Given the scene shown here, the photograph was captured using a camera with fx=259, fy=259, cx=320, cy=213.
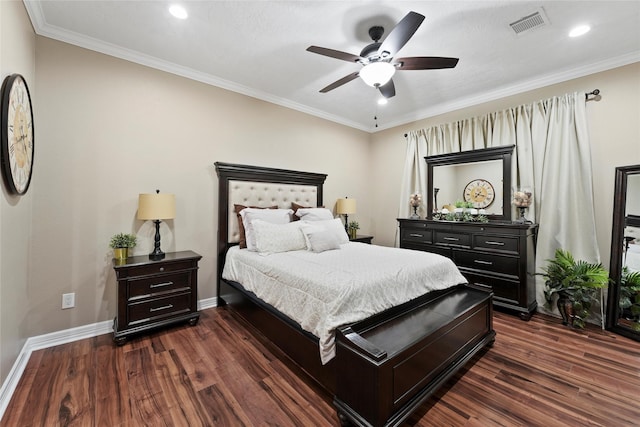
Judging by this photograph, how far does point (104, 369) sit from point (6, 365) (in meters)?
0.54

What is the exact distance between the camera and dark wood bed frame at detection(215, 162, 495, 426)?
137 centimetres

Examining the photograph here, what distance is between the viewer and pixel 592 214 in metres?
2.82

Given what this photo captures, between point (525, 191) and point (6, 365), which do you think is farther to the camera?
point (525, 191)

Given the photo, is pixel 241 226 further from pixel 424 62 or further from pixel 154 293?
pixel 424 62

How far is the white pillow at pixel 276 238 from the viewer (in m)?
2.80

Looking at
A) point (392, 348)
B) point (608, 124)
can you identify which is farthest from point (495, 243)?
point (392, 348)

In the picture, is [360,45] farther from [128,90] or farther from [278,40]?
[128,90]

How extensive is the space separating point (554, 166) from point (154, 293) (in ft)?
15.0

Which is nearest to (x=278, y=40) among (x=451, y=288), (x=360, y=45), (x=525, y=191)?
(x=360, y=45)

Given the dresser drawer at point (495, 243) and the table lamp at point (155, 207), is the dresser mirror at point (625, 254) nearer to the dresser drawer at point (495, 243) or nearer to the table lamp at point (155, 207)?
the dresser drawer at point (495, 243)

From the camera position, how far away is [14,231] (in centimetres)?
186

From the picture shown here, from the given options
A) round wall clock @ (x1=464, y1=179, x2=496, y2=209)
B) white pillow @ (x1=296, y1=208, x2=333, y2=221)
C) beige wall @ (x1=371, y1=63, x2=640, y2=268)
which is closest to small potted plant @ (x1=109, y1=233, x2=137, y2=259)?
white pillow @ (x1=296, y1=208, x2=333, y2=221)

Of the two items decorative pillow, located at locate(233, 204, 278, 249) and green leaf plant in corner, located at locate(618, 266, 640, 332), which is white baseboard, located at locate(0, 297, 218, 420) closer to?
decorative pillow, located at locate(233, 204, 278, 249)

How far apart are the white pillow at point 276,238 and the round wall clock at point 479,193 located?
2.57 meters
